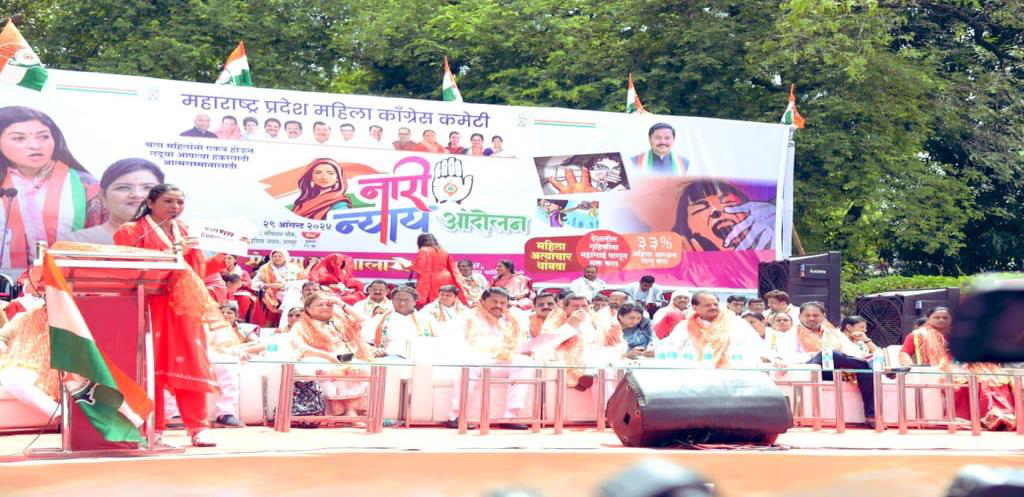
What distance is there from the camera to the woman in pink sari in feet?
46.8

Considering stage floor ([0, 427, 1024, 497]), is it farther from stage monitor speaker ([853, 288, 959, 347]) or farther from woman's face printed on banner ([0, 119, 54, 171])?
stage monitor speaker ([853, 288, 959, 347])

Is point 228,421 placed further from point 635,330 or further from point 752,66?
point 752,66

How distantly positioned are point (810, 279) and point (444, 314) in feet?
17.7

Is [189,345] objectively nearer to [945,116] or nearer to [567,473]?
[567,473]

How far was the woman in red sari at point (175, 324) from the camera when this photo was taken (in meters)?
7.10

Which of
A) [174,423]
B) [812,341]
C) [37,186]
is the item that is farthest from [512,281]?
[174,423]

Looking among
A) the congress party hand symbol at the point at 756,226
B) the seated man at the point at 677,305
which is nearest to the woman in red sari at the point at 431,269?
the seated man at the point at 677,305

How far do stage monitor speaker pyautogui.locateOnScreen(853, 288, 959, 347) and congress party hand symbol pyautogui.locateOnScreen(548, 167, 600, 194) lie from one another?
12.6 ft

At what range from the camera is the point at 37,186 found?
12.5 metres

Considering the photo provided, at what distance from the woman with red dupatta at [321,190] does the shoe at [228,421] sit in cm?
454

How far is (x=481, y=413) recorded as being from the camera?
9.57 m

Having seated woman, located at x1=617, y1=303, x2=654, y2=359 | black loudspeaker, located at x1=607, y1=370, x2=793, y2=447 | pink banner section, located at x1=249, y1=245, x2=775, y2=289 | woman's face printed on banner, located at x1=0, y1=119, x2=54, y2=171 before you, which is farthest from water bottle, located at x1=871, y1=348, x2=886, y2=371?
woman's face printed on banner, located at x1=0, y1=119, x2=54, y2=171

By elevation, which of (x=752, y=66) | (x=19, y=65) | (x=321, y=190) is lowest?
(x=321, y=190)

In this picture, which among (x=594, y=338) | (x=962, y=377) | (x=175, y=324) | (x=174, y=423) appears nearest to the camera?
(x=175, y=324)
